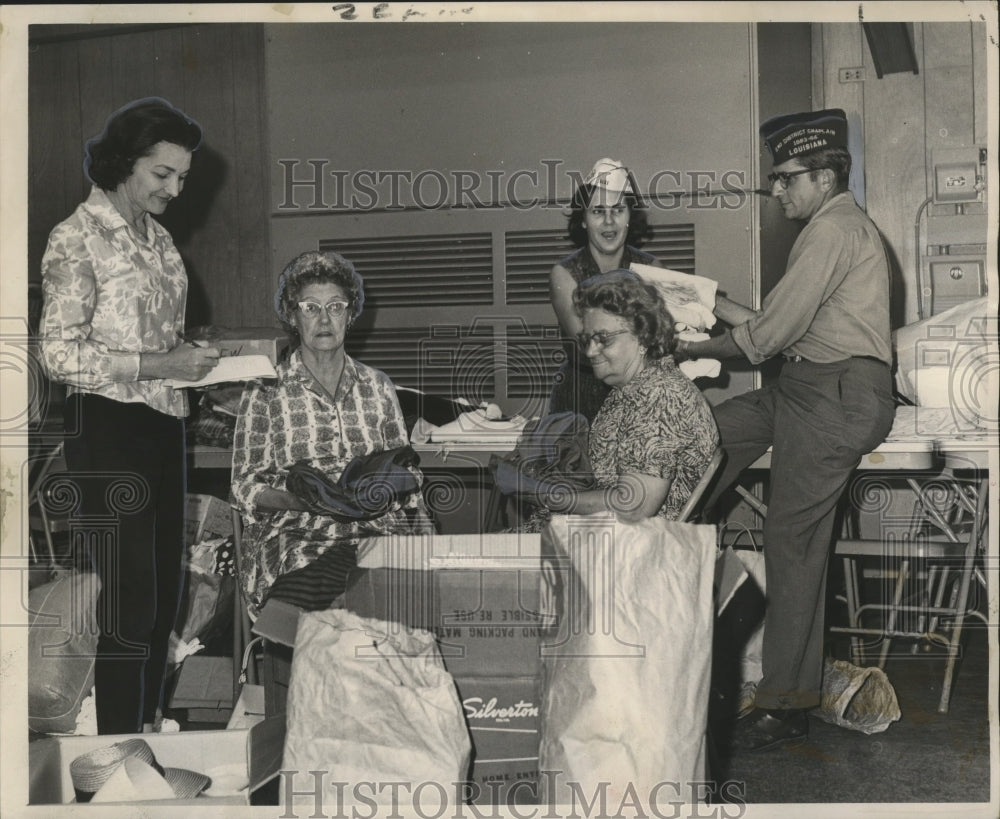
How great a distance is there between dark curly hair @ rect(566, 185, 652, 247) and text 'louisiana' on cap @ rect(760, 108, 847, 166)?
0.50 m

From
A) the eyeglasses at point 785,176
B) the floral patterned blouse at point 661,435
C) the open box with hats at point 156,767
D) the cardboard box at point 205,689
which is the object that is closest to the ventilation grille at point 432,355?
the floral patterned blouse at point 661,435

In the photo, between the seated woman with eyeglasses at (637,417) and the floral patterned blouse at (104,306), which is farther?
Answer: the floral patterned blouse at (104,306)

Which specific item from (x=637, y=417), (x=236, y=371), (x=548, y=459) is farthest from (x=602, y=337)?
(x=236, y=371)

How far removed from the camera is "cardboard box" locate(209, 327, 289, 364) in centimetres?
388

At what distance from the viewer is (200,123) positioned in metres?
4.20

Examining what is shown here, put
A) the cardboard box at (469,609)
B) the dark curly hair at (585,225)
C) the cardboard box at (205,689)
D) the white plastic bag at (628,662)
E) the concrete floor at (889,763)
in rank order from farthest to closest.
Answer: the cardboard box at (205,689)
the dark curly hair at (585,225)
the concrete floor at (889,763)
the cardboard box at (469,609)
the white plastic bag at (628,662)

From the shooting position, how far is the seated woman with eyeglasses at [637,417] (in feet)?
10.3

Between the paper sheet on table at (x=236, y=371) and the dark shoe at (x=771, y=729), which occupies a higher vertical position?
the paper sheet on table at (x=236, y=371)

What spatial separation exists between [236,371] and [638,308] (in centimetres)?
134

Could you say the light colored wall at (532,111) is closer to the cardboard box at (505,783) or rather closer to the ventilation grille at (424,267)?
the ventilation grille at (424,267)

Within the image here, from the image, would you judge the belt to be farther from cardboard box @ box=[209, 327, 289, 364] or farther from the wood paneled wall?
the wood paneled wall

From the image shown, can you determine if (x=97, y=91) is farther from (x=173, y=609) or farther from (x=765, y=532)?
(x=765, y=532)

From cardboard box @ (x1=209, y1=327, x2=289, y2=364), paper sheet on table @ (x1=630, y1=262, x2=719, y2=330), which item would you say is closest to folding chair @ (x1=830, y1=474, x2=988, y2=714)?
paper sheet on table @ (x1=630, y1=262, x2=719, y2=330)

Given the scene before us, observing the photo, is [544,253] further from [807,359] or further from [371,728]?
[371,728]
